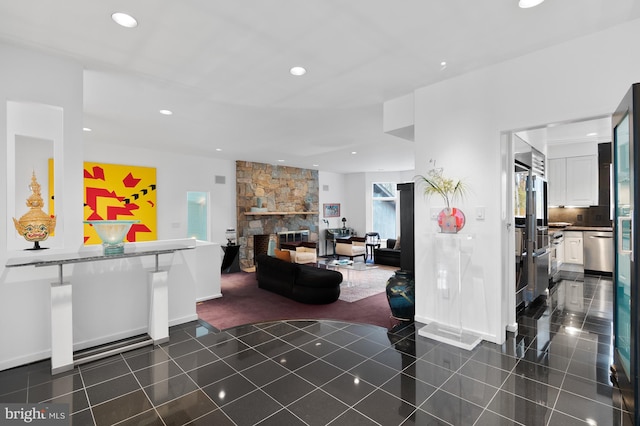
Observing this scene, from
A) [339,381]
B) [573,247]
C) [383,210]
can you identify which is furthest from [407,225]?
[383,210]

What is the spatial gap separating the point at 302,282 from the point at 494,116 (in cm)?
350

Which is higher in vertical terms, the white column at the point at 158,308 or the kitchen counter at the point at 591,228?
the kitchen counter at the point at 591,228

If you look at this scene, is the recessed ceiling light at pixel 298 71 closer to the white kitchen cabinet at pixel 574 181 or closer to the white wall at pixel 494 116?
the white wall at pixel 494 116

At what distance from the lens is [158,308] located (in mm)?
3277

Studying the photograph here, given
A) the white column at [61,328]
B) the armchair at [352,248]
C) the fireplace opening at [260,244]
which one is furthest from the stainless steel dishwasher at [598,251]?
the white column at [61,328]

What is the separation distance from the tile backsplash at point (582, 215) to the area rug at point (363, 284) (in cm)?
398

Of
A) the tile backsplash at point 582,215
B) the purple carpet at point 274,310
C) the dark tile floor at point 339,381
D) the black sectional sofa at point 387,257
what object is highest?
the tile backsplash at point 582,215

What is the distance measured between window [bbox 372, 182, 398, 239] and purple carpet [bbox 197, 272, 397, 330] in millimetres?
6244

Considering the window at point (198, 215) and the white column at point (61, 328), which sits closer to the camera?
the white column at point (61, 328)

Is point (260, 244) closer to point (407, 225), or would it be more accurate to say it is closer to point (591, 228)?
point (407, 225)

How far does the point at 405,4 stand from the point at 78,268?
370cm

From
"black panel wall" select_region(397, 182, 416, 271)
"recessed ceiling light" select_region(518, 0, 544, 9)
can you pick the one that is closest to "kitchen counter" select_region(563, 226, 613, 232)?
"black panel wall" select_region(397, 182, 416, 271)

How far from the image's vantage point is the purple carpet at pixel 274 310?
4211 mm

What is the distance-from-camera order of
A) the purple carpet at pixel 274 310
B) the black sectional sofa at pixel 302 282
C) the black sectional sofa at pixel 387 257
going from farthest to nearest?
the black sectional sofa at pixel 387 257
the black sectional sofa at pixel 302 282
the purple carpet at pixel 274 310
